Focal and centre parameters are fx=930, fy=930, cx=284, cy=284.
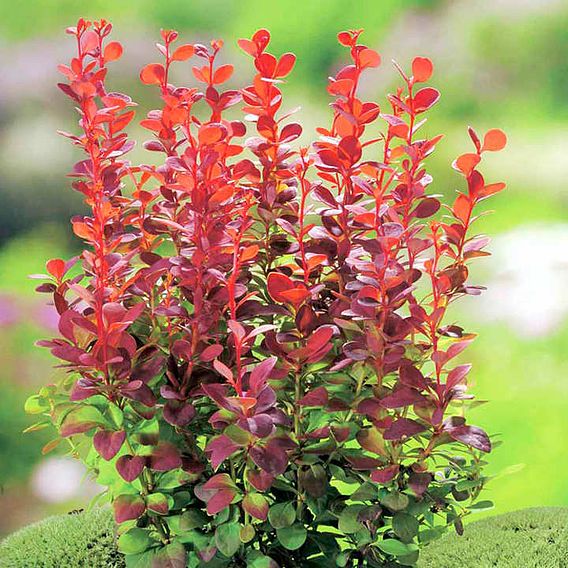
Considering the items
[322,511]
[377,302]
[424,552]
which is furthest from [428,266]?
[424,552]

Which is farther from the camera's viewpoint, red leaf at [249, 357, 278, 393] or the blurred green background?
the blurred green background

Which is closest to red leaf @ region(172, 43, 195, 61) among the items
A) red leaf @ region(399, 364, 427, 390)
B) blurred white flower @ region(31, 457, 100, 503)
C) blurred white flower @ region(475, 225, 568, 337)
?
red leaf @ region(399, 364, 427, 390)

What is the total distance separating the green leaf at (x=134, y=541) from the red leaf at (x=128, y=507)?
32mm

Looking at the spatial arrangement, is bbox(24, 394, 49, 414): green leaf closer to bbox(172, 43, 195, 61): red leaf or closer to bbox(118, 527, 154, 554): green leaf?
bbox(118, 527, 154, 554): green leaf

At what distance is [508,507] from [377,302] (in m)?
1.42

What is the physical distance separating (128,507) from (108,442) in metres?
0.10

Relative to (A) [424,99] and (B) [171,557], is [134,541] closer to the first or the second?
(B) [171,557]

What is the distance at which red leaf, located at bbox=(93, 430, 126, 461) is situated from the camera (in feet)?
3.54

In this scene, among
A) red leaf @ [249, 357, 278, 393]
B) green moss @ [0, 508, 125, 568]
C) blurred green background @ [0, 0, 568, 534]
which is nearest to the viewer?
red leaf @ [249, 357, 278, 393]

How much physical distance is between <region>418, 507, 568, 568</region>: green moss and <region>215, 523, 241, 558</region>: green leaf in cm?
58

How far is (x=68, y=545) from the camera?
172 centimetres

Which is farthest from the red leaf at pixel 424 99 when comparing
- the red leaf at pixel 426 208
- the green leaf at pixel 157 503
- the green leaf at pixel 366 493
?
the green leaf at pixel 157 503

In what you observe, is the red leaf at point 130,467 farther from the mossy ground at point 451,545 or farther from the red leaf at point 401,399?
the mossy ground at point 451,545

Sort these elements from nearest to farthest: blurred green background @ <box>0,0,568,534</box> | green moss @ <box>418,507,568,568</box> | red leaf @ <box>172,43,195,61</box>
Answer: red leaf @ <box>172,43,195,61</box> < green moss @ <box>418,507,568,568</box> < blurred green background @ <box>0,0,568,534</box>
